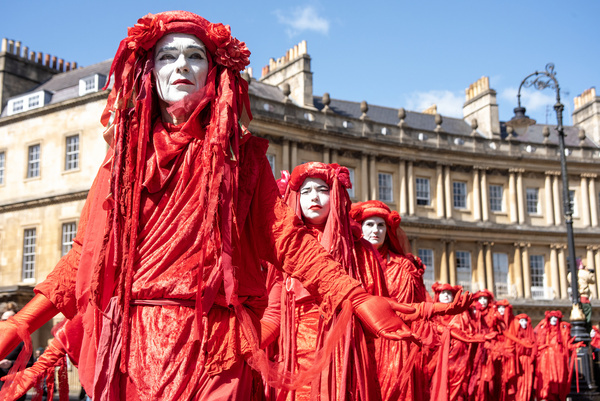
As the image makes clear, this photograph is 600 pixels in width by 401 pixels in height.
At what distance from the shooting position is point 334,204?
5496 mm

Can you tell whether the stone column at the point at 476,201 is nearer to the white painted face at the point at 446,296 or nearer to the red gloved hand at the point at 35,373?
the white painted face at the point at 446,296

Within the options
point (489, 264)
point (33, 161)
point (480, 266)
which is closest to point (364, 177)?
point (480, 266)

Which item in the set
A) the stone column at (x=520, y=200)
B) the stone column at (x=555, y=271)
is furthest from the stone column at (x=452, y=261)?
the stone column at (x=555, y=271)

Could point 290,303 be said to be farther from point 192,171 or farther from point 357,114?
point 357,114

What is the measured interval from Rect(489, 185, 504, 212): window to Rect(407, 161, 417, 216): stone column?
5.63 meters

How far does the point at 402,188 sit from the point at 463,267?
6.17 meters

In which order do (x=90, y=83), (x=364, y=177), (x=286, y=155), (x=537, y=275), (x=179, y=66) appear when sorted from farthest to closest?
(x=537, y=275), (x=364, y=177), (x=286, y=155), (x=90, y=83), (x=179, y=66)

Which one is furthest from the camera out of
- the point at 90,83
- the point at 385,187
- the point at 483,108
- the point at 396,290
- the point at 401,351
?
the point at 483,108

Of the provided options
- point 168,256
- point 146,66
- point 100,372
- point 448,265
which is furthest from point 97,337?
point 448,265

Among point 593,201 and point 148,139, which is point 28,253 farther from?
point 593,201

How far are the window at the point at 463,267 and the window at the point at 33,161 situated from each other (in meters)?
23.8

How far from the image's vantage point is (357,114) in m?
43.0

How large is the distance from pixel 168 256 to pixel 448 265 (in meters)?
39.2

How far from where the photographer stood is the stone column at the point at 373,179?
38906 mm
